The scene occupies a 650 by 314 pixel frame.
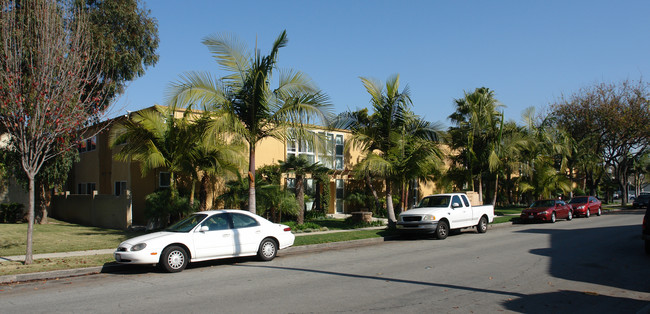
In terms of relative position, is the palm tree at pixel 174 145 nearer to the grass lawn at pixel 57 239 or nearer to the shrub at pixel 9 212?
the grass lawn at pixel 57 239

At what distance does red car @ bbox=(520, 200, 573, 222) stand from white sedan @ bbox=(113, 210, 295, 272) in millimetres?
16414

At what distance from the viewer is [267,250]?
12188 millimetres

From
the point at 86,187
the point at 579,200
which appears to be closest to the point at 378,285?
the point at 86,187

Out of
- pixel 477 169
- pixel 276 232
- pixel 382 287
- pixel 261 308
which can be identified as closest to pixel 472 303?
pixel 382 287

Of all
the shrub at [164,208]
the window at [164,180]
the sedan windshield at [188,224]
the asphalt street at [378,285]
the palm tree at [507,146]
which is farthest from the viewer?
the palm tree at [507,146]

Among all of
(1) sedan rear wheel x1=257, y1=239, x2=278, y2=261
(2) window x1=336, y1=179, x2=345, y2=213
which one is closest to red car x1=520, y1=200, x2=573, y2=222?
(2) window x1=336, y1=179, x2=345, y2=213

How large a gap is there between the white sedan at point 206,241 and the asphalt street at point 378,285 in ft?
1.13

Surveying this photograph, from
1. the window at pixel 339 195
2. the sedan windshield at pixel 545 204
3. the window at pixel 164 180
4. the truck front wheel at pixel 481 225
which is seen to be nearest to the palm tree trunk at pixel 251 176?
the window at pixel 164 180

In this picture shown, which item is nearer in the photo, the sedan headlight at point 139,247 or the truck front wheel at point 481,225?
the sedan headlight at point 139,247

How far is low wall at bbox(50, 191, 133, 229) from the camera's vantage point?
64.2 ft

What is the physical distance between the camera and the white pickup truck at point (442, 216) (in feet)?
55.1

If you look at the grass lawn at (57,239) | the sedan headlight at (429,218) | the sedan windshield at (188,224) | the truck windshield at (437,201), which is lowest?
the grass lawn at (57,239)

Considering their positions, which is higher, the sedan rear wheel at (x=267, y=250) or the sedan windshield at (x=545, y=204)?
the sedan windshield at (x=545, y=204)

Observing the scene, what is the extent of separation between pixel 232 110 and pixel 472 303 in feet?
29.8
